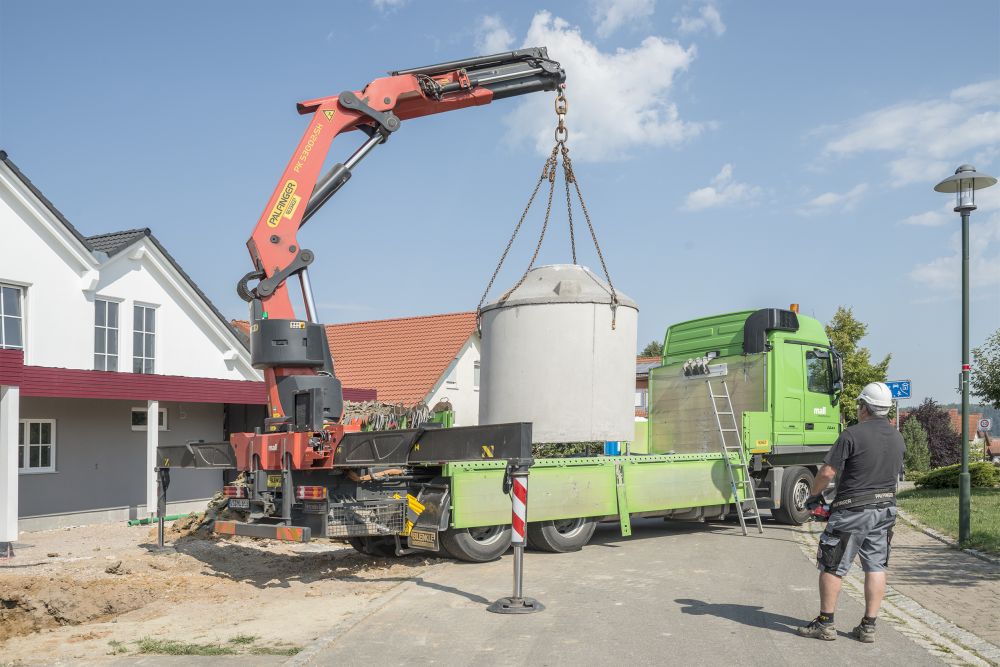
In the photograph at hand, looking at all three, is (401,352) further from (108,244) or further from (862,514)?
(862,514)

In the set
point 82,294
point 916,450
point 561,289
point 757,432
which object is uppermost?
point 82,294

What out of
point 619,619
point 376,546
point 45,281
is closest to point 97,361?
point 45,281

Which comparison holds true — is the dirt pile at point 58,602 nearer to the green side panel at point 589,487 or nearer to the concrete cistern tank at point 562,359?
the green side panel at point 589,487

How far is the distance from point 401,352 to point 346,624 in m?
23.1

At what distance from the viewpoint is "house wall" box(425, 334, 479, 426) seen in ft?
91.9

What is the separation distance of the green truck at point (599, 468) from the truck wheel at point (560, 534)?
0.7 inches

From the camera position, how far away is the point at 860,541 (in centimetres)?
633

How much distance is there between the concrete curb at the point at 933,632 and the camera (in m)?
5.88

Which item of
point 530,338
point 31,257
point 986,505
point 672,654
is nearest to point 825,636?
point 672,654

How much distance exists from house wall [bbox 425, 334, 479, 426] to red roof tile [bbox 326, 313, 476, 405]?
0.44 metres

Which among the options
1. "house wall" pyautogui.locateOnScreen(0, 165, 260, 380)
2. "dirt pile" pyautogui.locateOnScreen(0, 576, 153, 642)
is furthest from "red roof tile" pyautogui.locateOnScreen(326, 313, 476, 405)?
"dirt pile" pyautogui.locateOnScreen(0, 576, 153, 642)

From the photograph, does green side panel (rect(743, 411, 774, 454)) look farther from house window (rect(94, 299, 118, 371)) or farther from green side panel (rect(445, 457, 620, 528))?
house window (rect(94, 299, 118, 371))

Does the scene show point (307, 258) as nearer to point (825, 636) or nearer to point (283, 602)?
point (283, 602)

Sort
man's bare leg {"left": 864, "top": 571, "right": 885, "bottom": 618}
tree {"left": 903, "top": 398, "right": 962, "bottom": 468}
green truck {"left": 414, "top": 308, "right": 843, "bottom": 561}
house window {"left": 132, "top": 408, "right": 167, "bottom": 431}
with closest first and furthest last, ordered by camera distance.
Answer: man's bare leg {"left": 864, "top": 571, "right": 885, "bottom": 618} < green truck {"left": 414, "top": 308, "right": 843, "bottom": 561} < house window {"left": 132, "top": 408, "right": 167, "bottom": 431} < tree {"left": 903, "top": 398, "right": 962, "bottom": 468}
